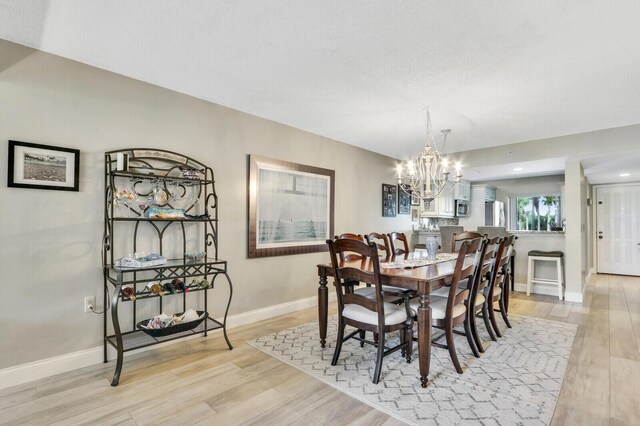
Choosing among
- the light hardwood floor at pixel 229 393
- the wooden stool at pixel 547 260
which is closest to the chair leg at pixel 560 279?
the wooden stool at pixel 547 260

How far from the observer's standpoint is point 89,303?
2566 mm

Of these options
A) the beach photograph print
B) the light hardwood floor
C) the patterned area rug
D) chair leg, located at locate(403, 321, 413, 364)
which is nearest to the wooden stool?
the patterned area rug

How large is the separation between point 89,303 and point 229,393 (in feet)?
Result: 4.39

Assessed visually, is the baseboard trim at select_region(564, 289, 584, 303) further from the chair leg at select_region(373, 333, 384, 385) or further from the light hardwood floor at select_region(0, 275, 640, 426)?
the chair leg at select_region(373, 333, 384, 385)

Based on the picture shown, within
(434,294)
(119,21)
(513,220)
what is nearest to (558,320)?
(434,294)

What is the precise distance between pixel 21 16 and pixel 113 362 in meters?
2.45

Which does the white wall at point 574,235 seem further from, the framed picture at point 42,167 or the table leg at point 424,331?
the framed picture at point 42,167

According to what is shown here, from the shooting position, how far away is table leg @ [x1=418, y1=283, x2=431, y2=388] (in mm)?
2250

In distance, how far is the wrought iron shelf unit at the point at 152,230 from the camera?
101 inches

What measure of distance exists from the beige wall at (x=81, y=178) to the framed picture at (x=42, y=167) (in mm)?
46

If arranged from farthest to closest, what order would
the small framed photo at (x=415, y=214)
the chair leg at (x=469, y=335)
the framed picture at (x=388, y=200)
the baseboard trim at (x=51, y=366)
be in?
the small framed photo at (x=415, y=214) < the framed picture at (x=388, y=200) < the chair leg at (x=469, y=335) < the baseboard trim at (x=51, y=366)

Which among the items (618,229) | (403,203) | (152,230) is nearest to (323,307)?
(152,230)

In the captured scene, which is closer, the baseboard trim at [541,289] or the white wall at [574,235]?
the white wall at [574,235]

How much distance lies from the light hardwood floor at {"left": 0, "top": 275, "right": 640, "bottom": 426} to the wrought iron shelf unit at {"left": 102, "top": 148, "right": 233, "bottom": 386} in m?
0.19
